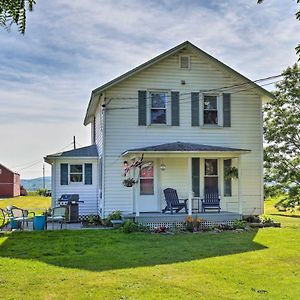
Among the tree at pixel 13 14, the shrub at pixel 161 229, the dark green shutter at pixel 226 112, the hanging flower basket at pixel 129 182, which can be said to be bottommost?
the shrub at pixel 161 229

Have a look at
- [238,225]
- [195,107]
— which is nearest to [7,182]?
[195,107]

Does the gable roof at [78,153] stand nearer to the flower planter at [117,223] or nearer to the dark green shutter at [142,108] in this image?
the dark green shutter at [142,108]

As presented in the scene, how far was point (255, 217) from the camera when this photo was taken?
17406 millimetres

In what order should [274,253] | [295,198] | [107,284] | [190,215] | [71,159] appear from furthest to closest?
[295,198] → [71,159] → [190,215] → [274,253] → [107,284]

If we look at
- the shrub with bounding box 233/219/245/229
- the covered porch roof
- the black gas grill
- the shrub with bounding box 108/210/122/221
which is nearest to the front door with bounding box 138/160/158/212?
the shrub with bounding box 108/210/122/221

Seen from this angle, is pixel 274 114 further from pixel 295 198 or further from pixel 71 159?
pixel 71 159

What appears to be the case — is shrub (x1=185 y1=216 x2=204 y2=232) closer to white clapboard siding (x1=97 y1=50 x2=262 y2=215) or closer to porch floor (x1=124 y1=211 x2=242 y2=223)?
porch floor (x1=124 y1=211 x2=242 y2=223)

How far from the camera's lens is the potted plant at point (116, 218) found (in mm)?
15790

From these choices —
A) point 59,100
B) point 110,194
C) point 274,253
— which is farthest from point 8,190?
point 274,253

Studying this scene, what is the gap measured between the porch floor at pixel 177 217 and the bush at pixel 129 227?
53 cm

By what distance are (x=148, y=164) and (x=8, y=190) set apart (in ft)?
105

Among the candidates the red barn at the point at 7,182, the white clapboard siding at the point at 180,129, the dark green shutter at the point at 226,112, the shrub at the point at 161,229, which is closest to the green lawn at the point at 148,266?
the shrub at the point at 161,229

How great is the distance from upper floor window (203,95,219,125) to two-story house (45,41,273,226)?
40 millimetres

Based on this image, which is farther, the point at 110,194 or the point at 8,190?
the point at 8,190
